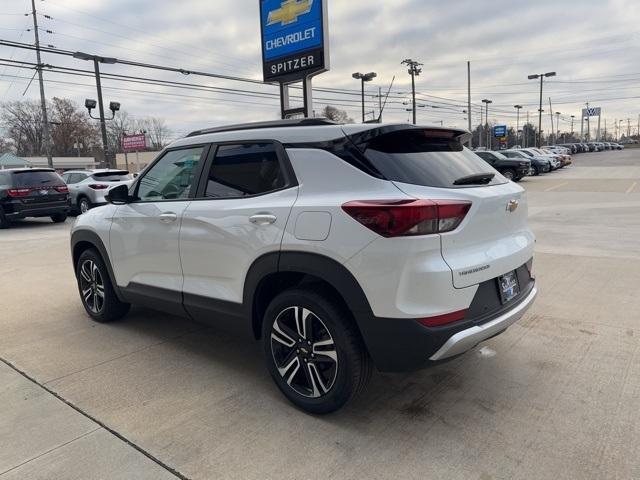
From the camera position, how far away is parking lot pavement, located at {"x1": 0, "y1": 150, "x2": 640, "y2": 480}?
8.61ft

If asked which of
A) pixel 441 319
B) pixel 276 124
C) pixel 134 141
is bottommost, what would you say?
pixel 441 319

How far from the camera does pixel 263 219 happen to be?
10.2ft

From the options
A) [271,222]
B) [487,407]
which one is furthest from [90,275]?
[487,407]

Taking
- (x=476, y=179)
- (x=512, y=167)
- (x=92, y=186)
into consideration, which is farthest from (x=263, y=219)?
(x=512, y=167)

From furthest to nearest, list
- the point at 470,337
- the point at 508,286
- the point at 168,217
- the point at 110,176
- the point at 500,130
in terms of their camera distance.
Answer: the point at 500,130, the point at 110,176, the point at 168,217, the point at 508,286, the point at 470,337

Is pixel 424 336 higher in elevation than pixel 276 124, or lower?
lower

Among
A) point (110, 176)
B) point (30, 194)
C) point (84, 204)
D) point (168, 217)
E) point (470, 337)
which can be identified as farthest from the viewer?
point (110, 176)

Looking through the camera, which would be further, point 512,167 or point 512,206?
point 512,167

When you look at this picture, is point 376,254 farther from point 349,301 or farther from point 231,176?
point 231,176

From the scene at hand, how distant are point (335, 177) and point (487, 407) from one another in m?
1.76

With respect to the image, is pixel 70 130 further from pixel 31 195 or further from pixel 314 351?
pixel 314 351

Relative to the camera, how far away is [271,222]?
10.1ft

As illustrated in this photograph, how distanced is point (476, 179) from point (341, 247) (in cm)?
109

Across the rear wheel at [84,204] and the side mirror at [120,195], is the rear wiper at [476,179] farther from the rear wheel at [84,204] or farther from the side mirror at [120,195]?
the rear wheel at [84,204]
